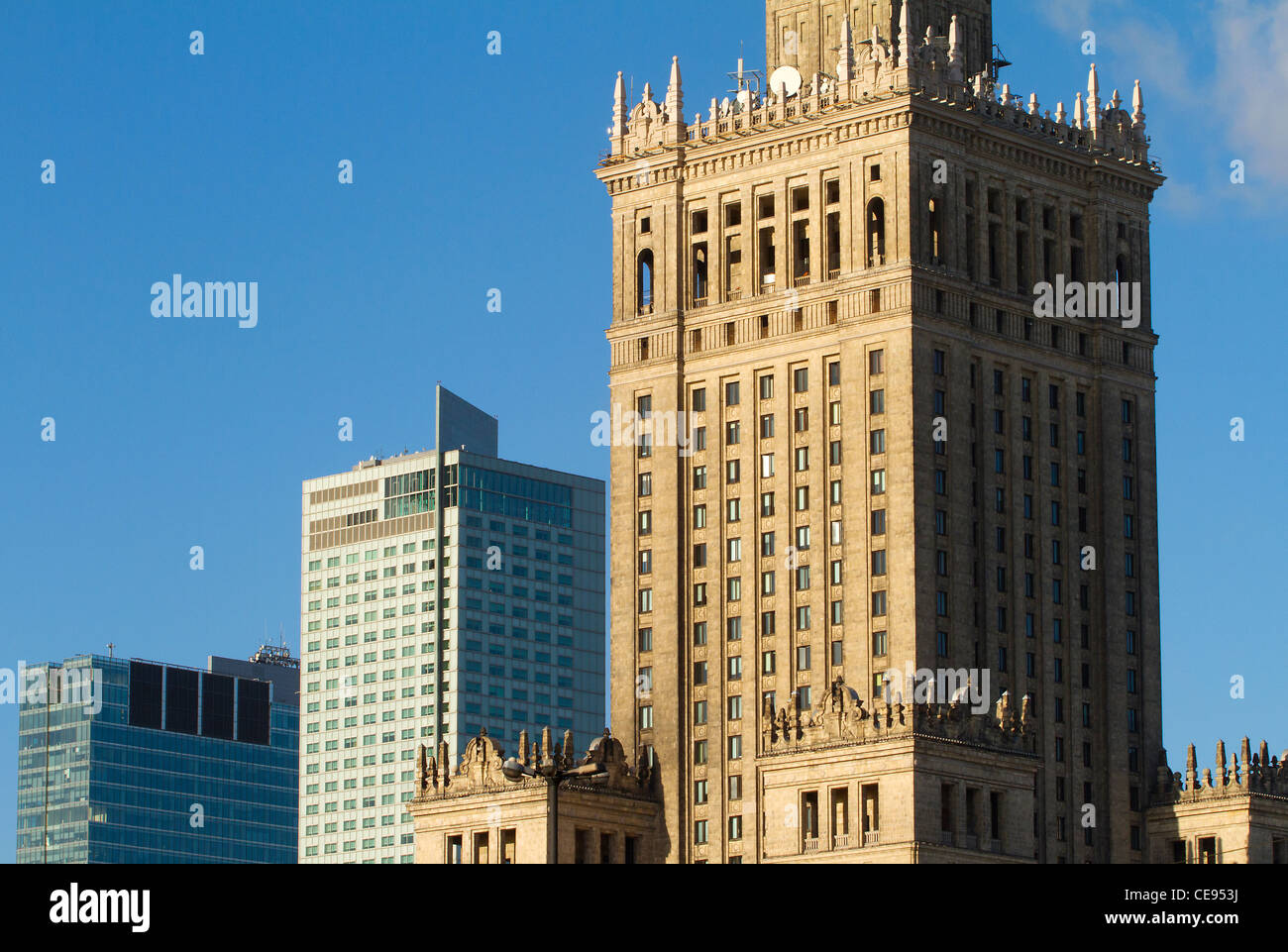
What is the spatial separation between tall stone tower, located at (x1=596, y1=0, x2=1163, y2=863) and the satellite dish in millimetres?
374

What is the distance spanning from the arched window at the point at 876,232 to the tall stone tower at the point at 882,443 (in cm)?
16

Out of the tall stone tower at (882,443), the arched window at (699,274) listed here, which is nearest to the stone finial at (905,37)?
the tall stone tower at (882,443)

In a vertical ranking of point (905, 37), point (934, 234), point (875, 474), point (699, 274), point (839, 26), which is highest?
point (839, 26)

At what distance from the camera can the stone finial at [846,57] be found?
16225 centimetres

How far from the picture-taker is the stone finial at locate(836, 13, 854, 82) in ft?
532

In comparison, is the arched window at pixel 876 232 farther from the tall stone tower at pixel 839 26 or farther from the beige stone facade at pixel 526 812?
the beige stone facade at pixel 526 812

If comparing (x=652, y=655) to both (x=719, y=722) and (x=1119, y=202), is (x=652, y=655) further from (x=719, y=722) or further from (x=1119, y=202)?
(x=1119, y=202)

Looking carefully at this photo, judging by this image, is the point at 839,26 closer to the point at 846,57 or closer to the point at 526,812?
the point at 846,57

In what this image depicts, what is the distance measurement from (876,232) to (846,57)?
10.1m

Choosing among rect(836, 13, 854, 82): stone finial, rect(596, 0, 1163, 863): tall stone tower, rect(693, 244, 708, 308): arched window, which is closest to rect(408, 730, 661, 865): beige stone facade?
rect(596, 0, 1163, 863): tall stone tower

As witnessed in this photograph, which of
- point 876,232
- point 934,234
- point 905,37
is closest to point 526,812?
point 876,232

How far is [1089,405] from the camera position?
167 meters

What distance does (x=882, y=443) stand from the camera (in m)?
157
